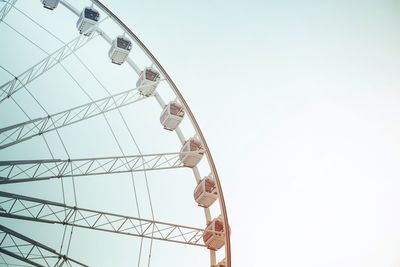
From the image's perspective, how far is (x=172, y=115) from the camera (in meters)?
15.6

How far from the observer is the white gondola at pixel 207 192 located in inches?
593

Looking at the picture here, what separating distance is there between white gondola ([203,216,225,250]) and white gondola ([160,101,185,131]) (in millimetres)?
4791

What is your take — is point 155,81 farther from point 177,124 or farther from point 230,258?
point 230,258

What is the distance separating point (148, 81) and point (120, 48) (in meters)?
1.93

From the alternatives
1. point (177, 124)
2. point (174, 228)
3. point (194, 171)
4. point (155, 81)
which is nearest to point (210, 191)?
point (194, 171)

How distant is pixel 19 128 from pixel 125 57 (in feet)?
18.3

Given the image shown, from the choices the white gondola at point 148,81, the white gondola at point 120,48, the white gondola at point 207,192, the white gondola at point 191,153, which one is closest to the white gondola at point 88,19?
the white gondola at point 120,48

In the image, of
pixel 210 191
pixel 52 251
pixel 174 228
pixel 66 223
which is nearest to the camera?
pixel 52 251

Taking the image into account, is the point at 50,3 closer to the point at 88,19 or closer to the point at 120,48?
the point at 88,19

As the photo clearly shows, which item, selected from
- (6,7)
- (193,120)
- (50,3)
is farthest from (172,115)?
(6,7)

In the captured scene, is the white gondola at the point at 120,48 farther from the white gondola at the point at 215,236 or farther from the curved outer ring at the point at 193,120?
the white gondola at the point at 215,236

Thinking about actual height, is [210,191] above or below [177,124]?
below

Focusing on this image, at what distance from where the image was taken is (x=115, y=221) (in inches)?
505

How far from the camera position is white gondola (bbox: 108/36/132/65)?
605 inches
